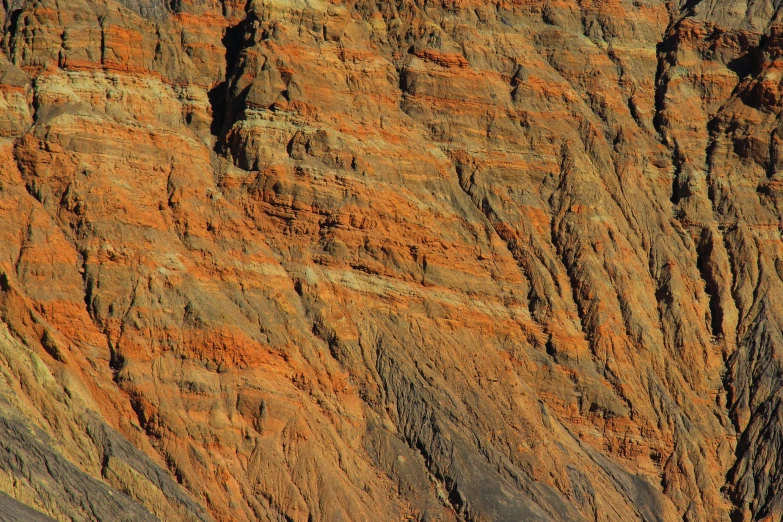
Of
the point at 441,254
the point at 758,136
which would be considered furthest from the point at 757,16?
the point at 441,254

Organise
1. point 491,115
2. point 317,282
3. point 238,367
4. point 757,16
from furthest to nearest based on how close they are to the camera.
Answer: point 757,16, point 491,115, point 317,282, point 238,367

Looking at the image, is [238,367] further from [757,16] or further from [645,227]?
[757,16]

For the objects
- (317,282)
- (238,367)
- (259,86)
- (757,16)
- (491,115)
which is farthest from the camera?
(757,16)

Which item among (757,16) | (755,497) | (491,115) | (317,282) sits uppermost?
(757,16)

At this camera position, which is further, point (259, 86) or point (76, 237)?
point (259, 86)

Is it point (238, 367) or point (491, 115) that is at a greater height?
point (491, 115)

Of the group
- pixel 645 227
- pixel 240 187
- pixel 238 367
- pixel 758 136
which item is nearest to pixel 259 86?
pixel 240 187
